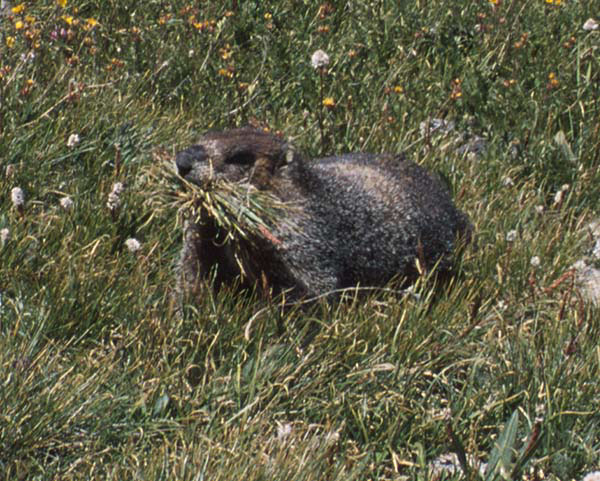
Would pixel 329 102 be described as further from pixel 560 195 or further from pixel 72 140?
pixel 72 140

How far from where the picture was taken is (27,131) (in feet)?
20.4

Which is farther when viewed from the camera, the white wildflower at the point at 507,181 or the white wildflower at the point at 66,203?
the white wildflower at the point at 507,181

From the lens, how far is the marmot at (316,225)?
553 cm

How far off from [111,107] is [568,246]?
267cm

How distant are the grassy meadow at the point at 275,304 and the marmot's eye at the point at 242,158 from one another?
12.6 inches

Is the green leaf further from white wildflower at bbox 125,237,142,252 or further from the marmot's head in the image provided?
white wildflower at bbox 125,237,142,252

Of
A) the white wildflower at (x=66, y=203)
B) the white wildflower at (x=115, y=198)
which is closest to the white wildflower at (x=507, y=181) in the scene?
the white wildflower at (x=115, y=198)

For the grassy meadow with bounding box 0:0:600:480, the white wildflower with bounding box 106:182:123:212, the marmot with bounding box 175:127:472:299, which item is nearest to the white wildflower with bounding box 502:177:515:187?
the grassy meadow with bounding box 0:0:600:480

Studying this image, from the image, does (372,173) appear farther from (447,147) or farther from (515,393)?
(515,393)

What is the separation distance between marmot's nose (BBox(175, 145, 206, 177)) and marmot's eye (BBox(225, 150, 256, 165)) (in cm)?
16

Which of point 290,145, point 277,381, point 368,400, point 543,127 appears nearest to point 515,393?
point 368,400

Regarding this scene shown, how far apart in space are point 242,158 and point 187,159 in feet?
1.14

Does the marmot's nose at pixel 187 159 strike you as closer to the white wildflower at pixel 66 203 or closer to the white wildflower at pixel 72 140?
the white wildflower at pixel 66 203

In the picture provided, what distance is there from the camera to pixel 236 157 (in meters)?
5.56
